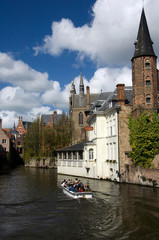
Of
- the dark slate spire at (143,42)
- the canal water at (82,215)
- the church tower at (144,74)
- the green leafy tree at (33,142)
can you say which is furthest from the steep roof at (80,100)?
the canal water at (82,215)

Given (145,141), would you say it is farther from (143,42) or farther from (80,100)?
(80,100)

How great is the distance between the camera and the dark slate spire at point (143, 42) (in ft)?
107

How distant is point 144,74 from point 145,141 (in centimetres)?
895

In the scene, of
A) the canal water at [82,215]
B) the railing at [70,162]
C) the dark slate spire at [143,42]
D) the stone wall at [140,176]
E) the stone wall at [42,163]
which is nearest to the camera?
the canal water at [82,215]

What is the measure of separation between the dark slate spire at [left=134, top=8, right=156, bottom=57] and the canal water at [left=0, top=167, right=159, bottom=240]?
16.9 m

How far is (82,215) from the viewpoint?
57.3 feet

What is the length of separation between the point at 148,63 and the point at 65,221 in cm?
2324

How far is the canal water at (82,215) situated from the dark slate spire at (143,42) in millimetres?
16905

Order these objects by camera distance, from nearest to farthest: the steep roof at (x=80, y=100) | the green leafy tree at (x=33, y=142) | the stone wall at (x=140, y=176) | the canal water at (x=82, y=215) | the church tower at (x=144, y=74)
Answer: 1. the canal water at (x=82, y=215)
2. the stone wall at (x=140, y=176)
3. the church tower at (x=144, y=74)
4. the green leafy tree at (x=33, y=142)
5. the steep roof at (x=80, y=100)

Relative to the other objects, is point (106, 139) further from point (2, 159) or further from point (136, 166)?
point (2, 159)

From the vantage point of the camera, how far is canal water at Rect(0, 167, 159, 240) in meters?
13.8

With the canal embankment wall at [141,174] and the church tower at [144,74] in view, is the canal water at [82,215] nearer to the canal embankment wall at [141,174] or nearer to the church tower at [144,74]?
the canal embankment wall at [141,174]

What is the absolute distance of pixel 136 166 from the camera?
28578 mm

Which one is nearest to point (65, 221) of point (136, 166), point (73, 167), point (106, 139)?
point (136, 166)
